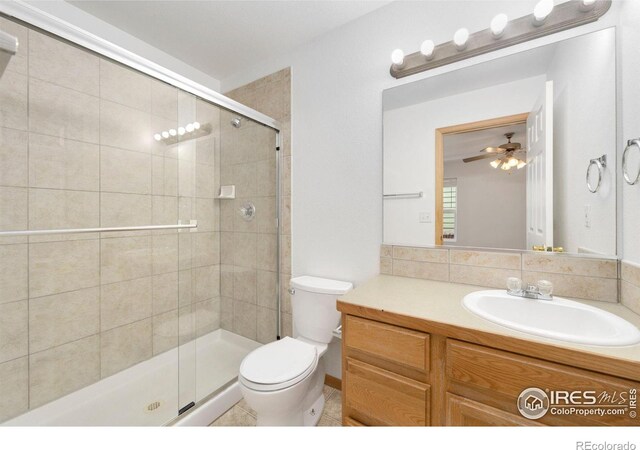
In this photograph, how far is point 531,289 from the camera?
43.3 inches

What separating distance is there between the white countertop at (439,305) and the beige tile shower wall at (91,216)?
1.35 metres

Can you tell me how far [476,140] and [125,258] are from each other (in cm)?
225

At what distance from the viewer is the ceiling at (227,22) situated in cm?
158

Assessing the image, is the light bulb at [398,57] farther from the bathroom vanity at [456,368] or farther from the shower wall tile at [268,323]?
the shower wall tile at [268,323]

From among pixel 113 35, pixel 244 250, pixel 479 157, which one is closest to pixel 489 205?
pixel 479 157

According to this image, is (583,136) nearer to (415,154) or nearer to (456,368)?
(415,154)

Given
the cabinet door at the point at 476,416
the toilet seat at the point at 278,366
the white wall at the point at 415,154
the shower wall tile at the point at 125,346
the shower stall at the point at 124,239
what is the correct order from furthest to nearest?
the shower wall tile at the point at 125,346 → the white wall at the point at 415,154 → the shower stall at the point at 124,239 → the toilet seat at the point at 278,366 → the cabinet door at the point at 476,416

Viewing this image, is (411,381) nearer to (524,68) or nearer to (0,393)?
(524,68)

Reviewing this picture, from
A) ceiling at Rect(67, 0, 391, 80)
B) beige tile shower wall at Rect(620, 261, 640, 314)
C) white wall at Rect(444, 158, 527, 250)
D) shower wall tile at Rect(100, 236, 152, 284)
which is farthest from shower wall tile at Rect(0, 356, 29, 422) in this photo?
beige tile shower wall at Rect(620, 261, 640, 314)

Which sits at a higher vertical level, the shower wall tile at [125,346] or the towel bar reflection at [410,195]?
the towel bar reflection at [410,195]

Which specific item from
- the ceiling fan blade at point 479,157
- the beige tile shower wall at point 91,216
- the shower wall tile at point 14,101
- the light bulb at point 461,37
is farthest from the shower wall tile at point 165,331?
the light bulb at point 461,37

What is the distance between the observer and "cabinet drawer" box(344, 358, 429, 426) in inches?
37.6

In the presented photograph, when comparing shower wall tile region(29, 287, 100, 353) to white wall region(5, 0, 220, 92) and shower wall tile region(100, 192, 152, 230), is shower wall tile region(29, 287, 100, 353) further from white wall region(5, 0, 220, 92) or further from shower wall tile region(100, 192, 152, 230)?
white wall region(5, 0, 220, 92)

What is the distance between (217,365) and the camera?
183 centimetres
